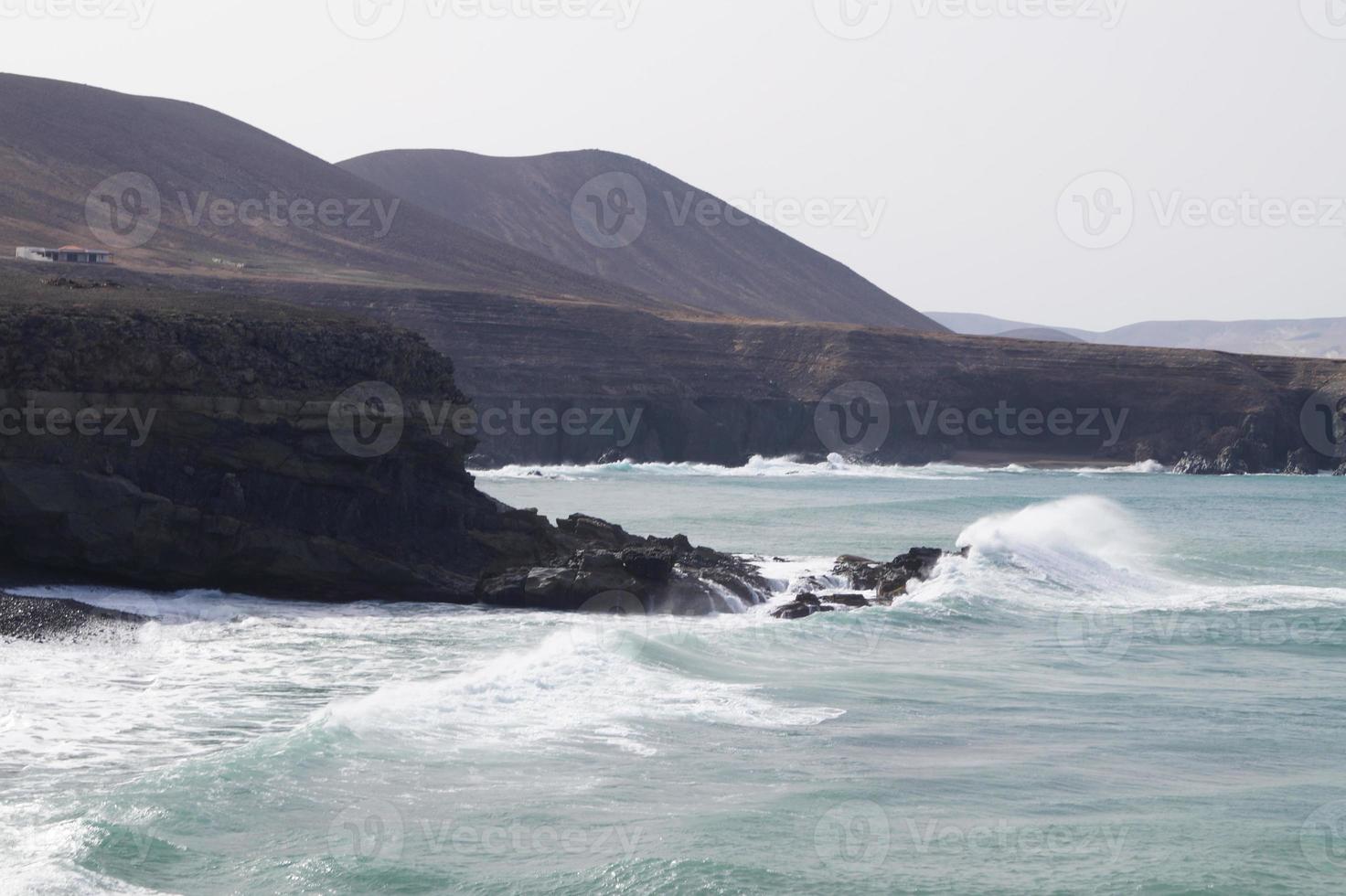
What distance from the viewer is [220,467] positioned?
20531 millimetres

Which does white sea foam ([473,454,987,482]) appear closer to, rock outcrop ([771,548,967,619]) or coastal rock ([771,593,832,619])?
rock outcrop ([771,548,967,619])

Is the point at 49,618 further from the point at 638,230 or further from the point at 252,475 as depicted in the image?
the point at 638,230

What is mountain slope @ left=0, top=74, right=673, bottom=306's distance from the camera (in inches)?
3238

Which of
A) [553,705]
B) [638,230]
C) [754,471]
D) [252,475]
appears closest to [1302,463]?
[754,471]

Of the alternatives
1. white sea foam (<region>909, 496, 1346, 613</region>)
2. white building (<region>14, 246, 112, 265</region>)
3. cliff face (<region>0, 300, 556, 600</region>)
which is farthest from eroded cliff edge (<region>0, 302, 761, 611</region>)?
white building (<region>14, 246, 112, 265</region>)

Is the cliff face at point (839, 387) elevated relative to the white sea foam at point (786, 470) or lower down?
elevated

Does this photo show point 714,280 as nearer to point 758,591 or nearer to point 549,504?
point 549,504

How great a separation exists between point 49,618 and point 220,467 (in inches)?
172

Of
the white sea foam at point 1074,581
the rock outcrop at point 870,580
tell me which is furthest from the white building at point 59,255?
the rock outcrop at point 870,580

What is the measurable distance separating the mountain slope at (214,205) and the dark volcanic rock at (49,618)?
188 feet

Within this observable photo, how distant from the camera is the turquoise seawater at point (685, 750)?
994 centimetres

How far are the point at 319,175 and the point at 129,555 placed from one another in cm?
9700

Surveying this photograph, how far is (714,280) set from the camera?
13600 cm

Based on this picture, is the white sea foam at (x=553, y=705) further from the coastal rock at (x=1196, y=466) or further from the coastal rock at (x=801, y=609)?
the coastal rock at (x=1196, y=466)
